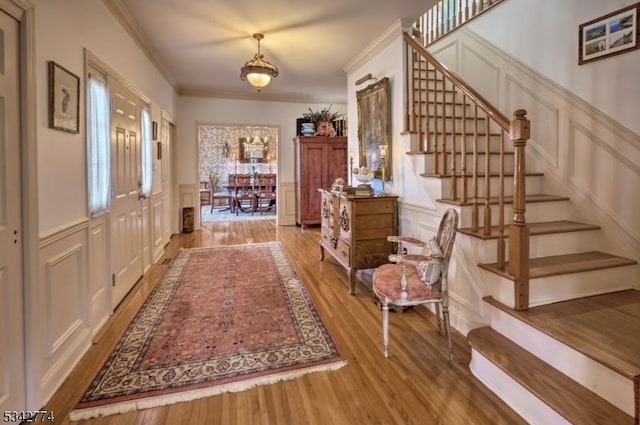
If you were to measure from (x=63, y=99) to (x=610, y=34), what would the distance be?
3.89 metres

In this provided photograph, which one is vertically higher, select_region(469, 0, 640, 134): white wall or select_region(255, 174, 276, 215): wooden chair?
select_region(469, 0, 640, 134): white wall

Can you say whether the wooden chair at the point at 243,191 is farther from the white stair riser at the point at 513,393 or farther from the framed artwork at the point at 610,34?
the white stair riser at the point at 513,393

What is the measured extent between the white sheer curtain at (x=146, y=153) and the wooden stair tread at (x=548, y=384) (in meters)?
3.82

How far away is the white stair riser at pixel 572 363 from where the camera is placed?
4.90 feet

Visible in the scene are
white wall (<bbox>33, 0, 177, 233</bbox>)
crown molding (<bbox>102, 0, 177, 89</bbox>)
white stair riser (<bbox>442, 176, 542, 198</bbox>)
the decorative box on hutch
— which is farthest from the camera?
the decorative box on hutch

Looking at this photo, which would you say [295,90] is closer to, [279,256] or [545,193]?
[279,256]

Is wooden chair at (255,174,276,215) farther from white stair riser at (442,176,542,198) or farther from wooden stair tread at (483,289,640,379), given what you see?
wooden stair tread at (483,289,640,379)

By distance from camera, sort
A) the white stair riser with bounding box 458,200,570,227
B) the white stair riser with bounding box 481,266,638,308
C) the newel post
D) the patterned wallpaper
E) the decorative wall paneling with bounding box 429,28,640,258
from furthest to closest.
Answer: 1. the patterned wallpaper
2. the white stair riser with bounding box 458,200,570,227
3. the decorative wall paneling with bounding box 429,28,640,258
4. the white stair riser with bounding box 481,266,638,308
5. the newel post

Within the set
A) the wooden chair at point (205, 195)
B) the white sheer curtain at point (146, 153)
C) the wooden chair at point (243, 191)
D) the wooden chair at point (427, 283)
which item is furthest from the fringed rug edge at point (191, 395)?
the wooden chair at point (205, 195)

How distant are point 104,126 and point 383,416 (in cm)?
295

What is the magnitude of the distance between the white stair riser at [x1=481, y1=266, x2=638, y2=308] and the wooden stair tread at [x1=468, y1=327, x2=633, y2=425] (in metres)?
0.28

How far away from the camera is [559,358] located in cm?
177

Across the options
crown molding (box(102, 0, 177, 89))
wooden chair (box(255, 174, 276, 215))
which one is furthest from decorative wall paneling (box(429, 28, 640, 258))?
wooden chair (box(255, 174, 276, 215))

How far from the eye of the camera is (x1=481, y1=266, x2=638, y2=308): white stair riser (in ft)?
7.00
